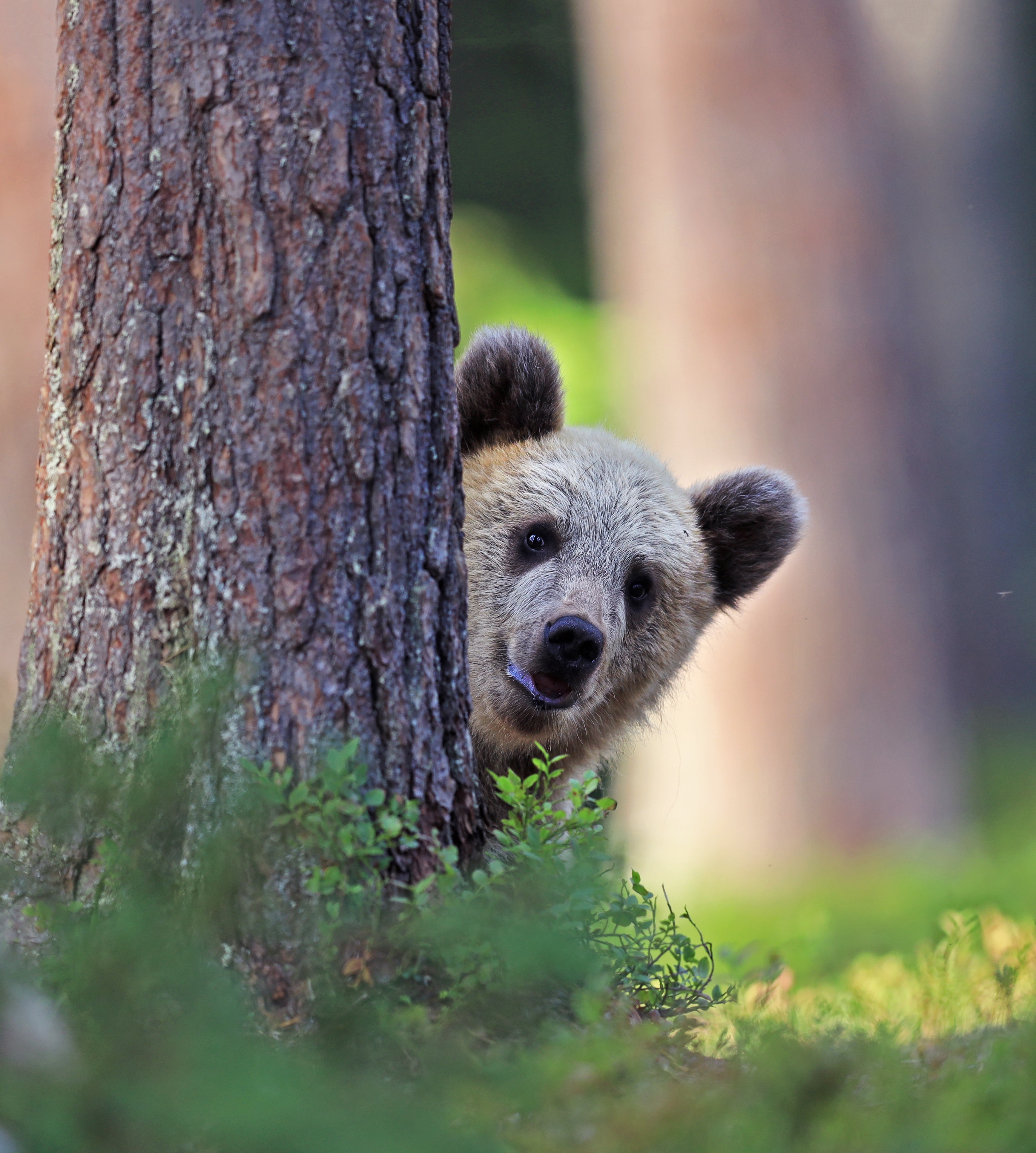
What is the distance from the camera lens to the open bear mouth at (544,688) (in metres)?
3.66

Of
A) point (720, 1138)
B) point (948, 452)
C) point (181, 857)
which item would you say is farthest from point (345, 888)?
point (948, 452)

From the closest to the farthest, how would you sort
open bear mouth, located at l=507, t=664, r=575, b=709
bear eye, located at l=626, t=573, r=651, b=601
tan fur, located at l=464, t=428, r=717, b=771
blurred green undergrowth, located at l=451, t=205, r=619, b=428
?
open bear mouth, located at l=507, t=664, r=575, b=709, tan fur, located at l=464, t=428, r=717, b=771, bear eye, located at l=626, t=573, r=651, b=601, blurred green undergrowth, located at l=451, t=205, r=619, b=428

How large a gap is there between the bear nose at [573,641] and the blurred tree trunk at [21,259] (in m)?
2.73

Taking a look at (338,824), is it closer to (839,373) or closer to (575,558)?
(575,558)

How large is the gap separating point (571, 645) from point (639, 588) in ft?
2.32

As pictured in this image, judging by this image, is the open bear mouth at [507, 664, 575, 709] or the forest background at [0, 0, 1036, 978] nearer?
the open bear mouth at [507, 664, 575, 709]

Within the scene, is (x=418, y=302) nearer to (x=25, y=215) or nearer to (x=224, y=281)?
(x=224, y=281)

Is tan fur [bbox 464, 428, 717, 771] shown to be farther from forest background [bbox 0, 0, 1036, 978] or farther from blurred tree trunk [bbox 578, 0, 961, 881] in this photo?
blurred tree trunk [bbox 578, 0, 961, 881]

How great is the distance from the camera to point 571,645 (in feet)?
11.7

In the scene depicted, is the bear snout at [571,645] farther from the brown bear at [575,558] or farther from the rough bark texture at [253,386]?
the rough bark texture at [253,386]

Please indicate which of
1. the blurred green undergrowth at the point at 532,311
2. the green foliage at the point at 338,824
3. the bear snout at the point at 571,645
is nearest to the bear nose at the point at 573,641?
the bear snout at the point at 571,645

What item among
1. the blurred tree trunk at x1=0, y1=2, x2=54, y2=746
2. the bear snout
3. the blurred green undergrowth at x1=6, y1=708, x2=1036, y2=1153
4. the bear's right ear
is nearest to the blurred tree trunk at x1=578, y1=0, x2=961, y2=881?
the bear's right ear

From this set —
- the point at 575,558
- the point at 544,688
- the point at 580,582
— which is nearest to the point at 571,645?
the point at 544,688

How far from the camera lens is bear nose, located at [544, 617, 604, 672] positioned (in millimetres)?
3547
